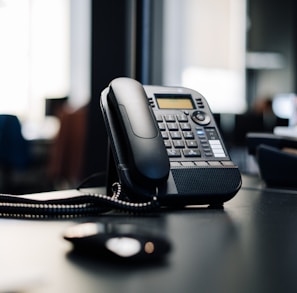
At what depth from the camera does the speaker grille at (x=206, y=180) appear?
28.2 inches

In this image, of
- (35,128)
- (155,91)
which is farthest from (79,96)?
(155,91)

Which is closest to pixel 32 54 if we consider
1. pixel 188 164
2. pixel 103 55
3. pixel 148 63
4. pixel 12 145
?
pixel 12 145

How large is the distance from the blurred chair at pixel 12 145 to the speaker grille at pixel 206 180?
3.68 meters

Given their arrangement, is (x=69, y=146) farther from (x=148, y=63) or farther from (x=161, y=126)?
(x=161, y=126)

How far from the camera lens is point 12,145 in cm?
428

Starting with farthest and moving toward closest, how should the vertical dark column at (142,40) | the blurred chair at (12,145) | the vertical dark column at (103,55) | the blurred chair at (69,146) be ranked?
the blurred chair at (12,145), the blurred chair at (69,146), the vertical dark column at (103,55), the vertical dark column at (142,40)

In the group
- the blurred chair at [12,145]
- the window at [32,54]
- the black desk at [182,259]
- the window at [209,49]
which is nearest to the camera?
the black desk at [182,259]

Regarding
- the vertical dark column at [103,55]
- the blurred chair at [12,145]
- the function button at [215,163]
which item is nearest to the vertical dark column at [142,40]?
the vertical dark column at [103,55]

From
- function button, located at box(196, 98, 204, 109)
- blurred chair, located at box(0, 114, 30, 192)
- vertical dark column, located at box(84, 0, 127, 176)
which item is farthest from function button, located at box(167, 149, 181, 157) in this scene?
blurred chair, located at box(0, 114, 30, 192)

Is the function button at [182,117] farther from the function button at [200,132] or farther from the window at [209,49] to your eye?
the window at [209,49]

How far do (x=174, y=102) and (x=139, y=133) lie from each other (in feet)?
0.41

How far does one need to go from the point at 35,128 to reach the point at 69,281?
485 cm

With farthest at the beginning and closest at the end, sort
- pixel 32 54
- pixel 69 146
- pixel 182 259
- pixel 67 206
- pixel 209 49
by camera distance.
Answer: pixel 209 49 < pixel 32 54 < pixel 69 146 < pixel 67 206 < pixel 182 259

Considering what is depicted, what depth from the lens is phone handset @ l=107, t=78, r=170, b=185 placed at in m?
0.68
